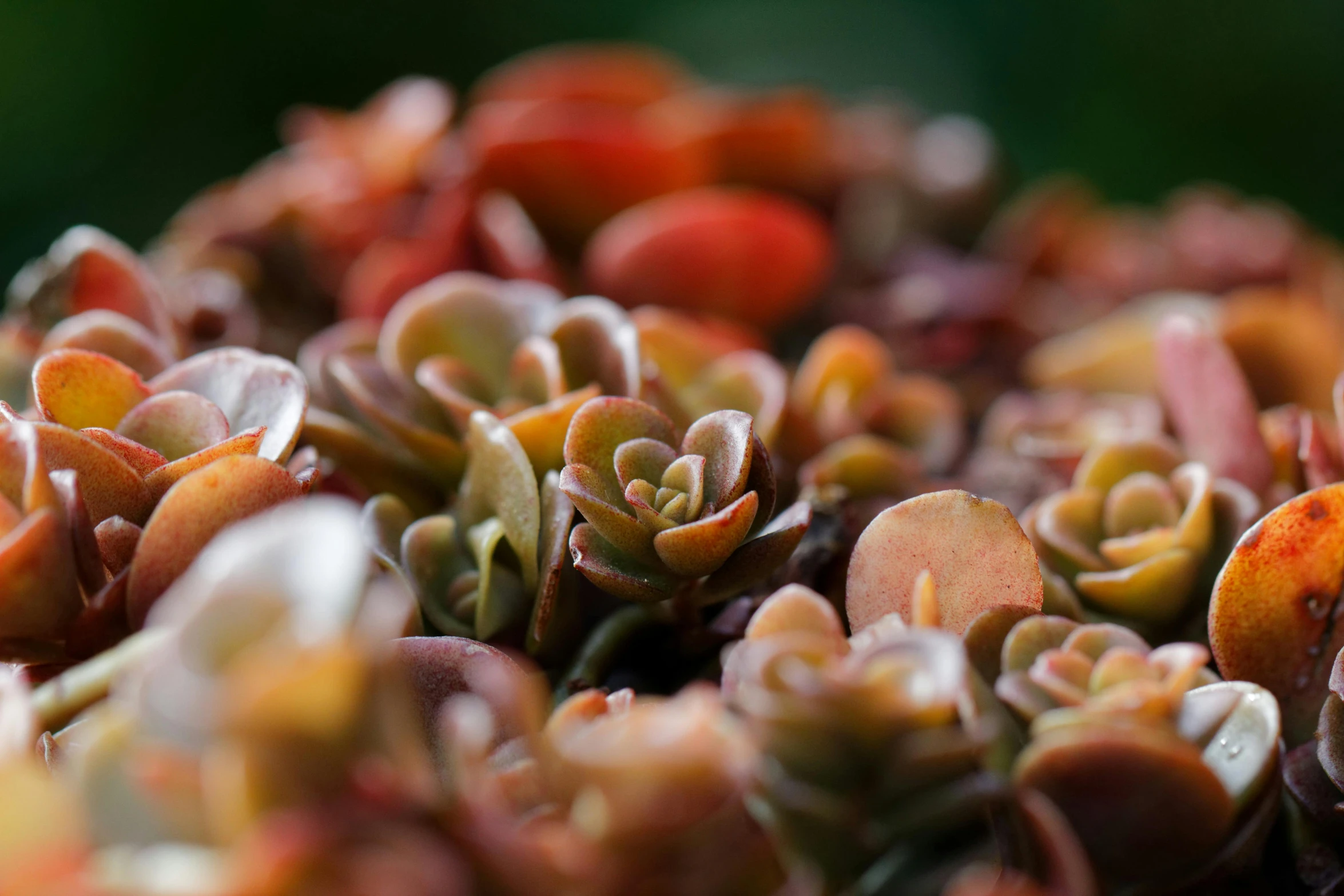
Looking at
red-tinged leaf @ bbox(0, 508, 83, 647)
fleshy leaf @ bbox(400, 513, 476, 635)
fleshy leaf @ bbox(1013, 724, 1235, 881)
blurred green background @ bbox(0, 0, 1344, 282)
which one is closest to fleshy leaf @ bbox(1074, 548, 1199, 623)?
fleshy leaf @ bbox(1013, 724, 1235, 881)

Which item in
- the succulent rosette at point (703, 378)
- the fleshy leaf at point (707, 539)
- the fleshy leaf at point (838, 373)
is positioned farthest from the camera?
the fleshy leaf at point (838, 373)

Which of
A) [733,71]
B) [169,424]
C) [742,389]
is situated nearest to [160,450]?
[169,424]

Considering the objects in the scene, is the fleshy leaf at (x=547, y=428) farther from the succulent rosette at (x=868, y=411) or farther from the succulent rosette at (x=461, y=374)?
the succulent rosette at (x=868, y=411)

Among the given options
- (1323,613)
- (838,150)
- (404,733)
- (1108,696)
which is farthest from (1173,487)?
(838,150)

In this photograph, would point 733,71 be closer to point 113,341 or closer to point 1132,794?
point 113,341

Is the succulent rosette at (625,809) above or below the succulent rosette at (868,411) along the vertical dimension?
above

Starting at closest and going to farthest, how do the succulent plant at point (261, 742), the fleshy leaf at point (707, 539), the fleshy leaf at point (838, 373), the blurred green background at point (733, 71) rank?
1. the succulent plant at point (261, 742)
2. the fleshy leaf at point (707, 539)
3. the fleshy leaf at point (838, 373)
4. the blurred green background at point (733, 71)

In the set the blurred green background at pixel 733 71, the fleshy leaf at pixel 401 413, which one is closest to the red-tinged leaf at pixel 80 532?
the fleshy leaf at pixel 401 413
